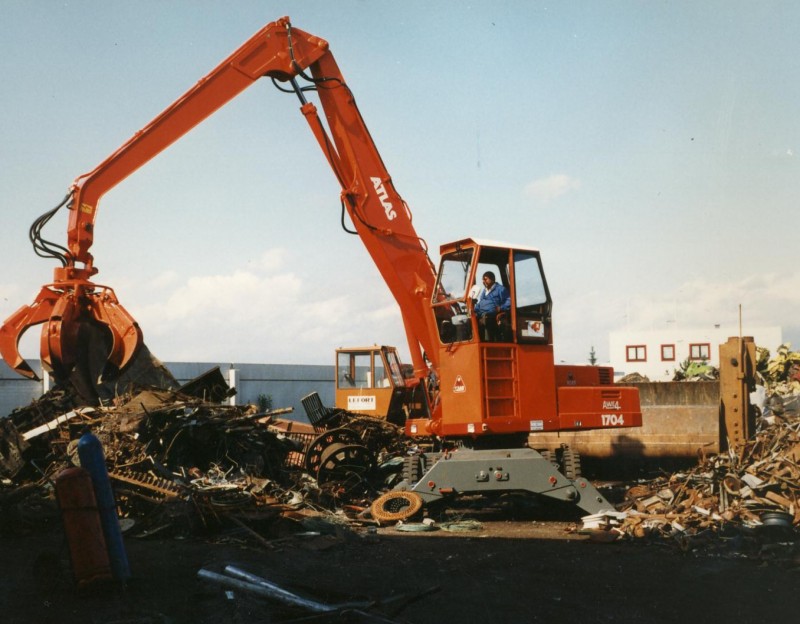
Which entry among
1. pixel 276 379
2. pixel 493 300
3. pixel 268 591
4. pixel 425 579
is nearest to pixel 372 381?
pixel 493 300

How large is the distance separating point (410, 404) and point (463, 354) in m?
5.11

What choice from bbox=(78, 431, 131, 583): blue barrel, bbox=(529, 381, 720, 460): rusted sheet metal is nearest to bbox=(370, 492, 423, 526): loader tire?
bbox=(529, 381, 720, 460): rusted sheet metal

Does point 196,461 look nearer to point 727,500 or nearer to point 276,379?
point 727,500

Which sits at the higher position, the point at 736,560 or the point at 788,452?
the point at 788,452

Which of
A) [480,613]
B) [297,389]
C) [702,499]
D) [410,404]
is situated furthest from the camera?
[297,389]

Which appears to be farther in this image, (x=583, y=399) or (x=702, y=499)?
(x=583, y=399)

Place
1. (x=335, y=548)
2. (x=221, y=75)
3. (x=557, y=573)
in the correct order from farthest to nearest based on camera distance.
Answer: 1. (x=221, y=75)
2. (x=335, y=548)
3. (x=557, y=573)

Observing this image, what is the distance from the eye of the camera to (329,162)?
33.8 ft

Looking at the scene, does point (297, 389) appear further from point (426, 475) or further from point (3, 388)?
point (426, 475)

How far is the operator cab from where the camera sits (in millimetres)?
8953

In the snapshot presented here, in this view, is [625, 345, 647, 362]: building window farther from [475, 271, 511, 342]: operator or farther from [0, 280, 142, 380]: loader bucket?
[0, 280, 142, 380]: loader bucket

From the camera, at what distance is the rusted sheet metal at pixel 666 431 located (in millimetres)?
11683

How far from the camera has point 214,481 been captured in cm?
918

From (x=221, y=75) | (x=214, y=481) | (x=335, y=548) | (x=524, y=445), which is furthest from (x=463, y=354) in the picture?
(x=221, y=75)
